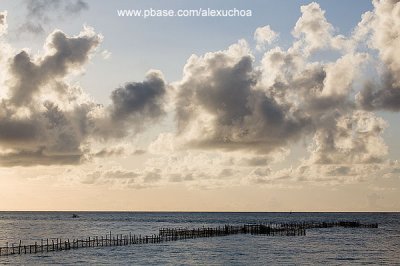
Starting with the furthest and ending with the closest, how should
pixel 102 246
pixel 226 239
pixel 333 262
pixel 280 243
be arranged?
pixel 226 239 < pixel 280 243 < pixel 102 246 < pixel 333 262

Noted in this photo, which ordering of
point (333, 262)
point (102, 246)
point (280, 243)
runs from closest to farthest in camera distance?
point (333, 262), point (102, 246), point (280, 243)

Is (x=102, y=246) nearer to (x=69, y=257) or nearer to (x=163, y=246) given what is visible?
(x=163, y=246)

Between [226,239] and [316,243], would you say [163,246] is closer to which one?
[226,239]

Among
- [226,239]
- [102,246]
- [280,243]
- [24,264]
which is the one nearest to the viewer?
[24,264]

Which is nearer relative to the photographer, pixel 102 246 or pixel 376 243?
pixel 102 246

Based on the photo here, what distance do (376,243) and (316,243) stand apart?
14290mm

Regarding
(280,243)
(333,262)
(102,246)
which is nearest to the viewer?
(333,262)

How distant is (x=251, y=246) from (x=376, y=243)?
3007cm

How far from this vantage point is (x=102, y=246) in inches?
4269

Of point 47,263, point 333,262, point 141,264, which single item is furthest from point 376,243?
point 47,263

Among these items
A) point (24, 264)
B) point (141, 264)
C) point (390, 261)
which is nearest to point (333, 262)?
point (390, 261)

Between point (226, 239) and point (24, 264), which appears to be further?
point (226, 239)

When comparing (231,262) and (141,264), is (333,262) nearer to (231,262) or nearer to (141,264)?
(231,262)

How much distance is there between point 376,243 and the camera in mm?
126625
